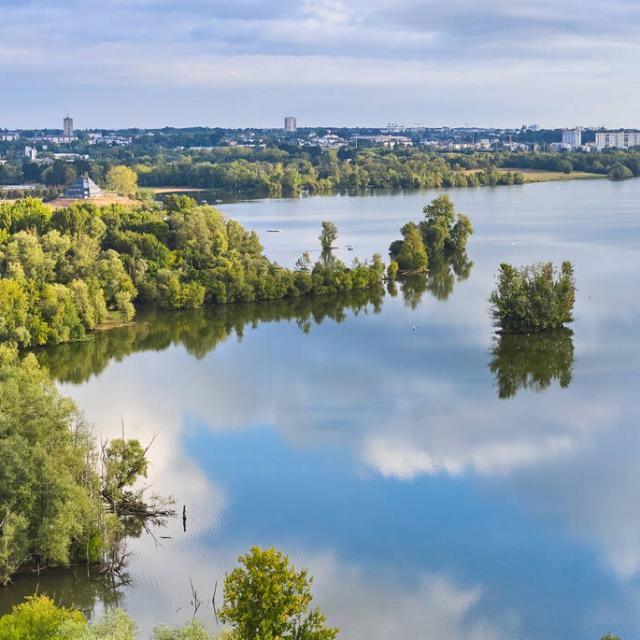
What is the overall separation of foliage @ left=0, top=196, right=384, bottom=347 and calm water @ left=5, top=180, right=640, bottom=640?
2.80 feet

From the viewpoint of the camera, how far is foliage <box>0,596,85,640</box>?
32.2ft

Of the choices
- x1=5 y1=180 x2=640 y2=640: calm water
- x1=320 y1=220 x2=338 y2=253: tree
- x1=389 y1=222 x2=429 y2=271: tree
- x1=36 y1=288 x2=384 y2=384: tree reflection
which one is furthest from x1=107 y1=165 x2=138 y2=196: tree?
x1=5 y1=180 x2=640 y2=640: calm water

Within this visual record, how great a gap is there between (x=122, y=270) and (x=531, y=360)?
12231 millimetres

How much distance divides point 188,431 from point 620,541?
804 cm

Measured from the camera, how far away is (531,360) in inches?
926

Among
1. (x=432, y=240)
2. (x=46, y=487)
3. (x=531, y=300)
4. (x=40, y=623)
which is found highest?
(x=432, y=240)

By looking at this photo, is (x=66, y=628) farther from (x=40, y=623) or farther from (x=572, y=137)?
(x=572, y=137)

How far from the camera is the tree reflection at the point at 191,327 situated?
2425 centimetres

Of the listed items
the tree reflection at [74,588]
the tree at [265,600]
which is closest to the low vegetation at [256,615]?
the tree at [265,600]

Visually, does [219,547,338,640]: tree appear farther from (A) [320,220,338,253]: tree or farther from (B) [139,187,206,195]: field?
(B) [139,187,206,195]: field

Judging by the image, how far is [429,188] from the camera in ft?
243

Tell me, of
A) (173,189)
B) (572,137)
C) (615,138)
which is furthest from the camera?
(615,138)

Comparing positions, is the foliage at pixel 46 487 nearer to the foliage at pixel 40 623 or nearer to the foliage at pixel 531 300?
the foliage at pixel 40 623

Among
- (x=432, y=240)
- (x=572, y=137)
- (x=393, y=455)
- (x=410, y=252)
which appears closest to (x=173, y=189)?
(x=432, y=240)
